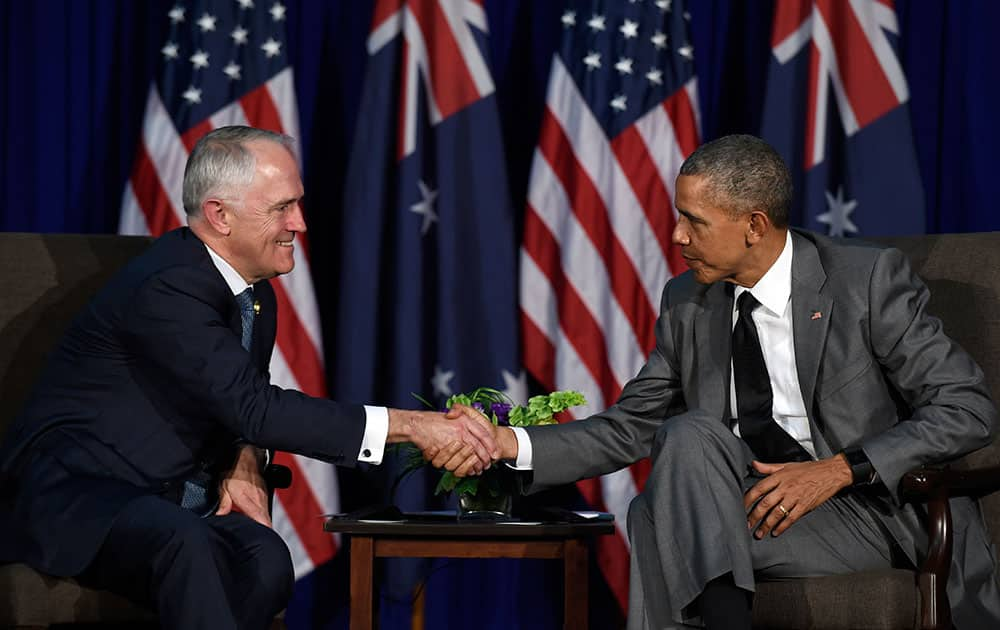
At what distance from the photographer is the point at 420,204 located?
448 cm

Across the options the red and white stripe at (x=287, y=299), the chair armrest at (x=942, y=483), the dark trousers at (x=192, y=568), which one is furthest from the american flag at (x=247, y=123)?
the chair armrest at (x=942, y=483)

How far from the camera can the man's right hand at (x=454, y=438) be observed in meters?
3.17

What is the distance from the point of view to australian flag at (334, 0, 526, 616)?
4441mm

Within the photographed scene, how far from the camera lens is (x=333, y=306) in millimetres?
4855

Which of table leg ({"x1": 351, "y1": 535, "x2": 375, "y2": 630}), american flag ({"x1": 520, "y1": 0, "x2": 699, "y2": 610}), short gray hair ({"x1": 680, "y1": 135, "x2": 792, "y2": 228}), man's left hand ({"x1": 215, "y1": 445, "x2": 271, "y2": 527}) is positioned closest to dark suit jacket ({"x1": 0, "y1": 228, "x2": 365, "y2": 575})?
man's left hand ({"x1": 215, "y1": 445, "x2": 271, "y2": 527})

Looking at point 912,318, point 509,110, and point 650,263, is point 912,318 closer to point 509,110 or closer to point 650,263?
point 650,263

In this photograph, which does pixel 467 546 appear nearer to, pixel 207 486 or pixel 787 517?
pixel 207 486

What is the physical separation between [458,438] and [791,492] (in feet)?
2.76

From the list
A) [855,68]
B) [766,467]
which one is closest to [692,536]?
[766,467]

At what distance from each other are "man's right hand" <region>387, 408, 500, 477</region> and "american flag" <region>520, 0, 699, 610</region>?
1.20 m

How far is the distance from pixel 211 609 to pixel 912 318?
65.8 inches

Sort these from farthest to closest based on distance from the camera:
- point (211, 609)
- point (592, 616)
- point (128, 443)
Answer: point (592, 616)
point (128, 443)
point (211, 609)

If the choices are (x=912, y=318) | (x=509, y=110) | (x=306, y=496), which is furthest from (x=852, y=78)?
(x=306, y=496)

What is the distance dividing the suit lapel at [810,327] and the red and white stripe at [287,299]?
1.87m
